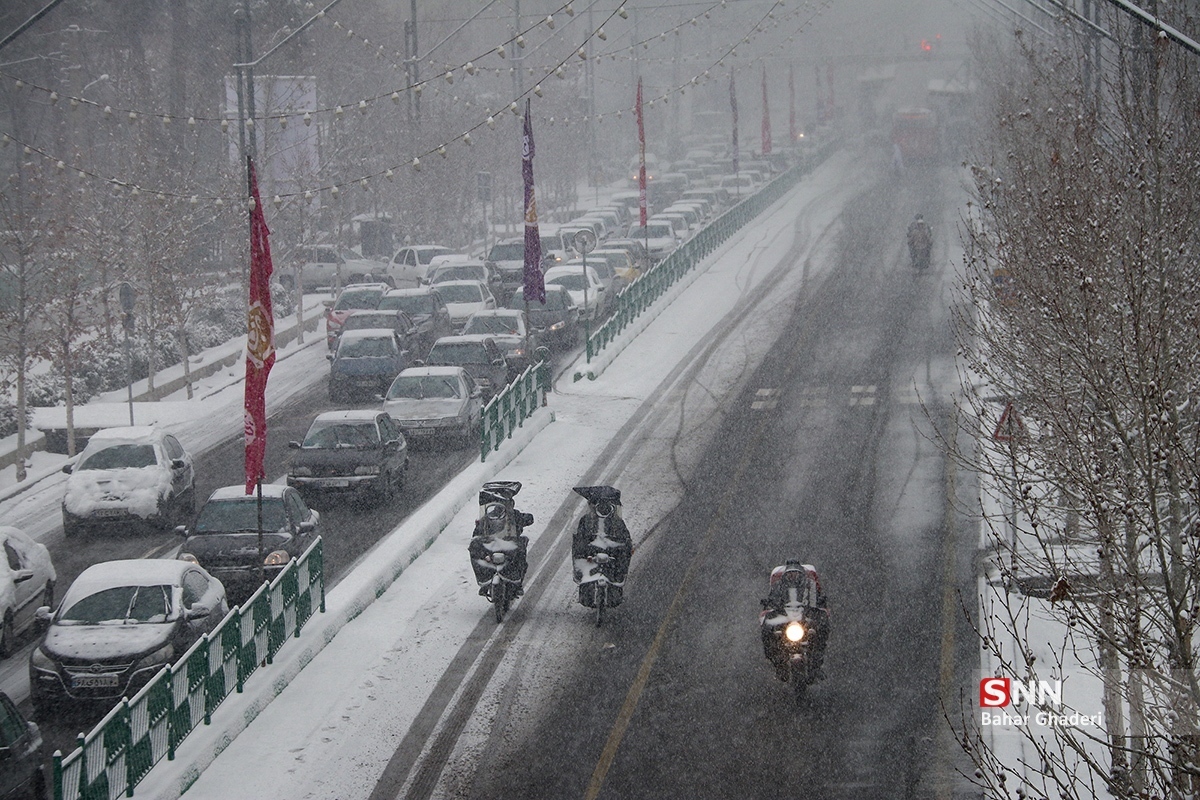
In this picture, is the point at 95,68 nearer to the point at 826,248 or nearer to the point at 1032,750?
the point at 826,248

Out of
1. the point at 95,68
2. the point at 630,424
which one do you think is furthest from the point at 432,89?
the point at 630,424

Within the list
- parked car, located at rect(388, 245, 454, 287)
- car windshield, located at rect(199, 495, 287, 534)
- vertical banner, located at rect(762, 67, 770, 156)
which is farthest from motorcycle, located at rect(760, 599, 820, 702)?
vertical banner, located at rect(762, 67, 770, 156)

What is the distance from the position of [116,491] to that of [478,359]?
10.2 m

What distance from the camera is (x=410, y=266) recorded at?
46.0 m

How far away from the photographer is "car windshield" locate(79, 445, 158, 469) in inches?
894

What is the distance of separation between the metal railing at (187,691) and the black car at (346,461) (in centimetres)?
528

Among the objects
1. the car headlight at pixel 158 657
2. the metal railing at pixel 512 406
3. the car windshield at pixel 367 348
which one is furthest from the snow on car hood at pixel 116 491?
the car windshield at pixel 367 348

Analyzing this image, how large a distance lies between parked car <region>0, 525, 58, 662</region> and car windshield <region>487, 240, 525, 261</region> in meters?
27.7

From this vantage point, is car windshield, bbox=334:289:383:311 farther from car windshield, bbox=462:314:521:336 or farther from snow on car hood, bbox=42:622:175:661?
snow on car hood, bbox=42:622:175:661

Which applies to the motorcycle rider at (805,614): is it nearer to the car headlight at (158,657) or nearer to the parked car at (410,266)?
the car headlight at (158,657)

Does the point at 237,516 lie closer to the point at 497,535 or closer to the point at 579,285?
the point at 497,535

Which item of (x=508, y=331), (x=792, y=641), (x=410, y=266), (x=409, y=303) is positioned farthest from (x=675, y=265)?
(x=792, y=641)

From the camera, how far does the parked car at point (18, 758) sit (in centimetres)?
1183

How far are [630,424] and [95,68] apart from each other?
144ft
